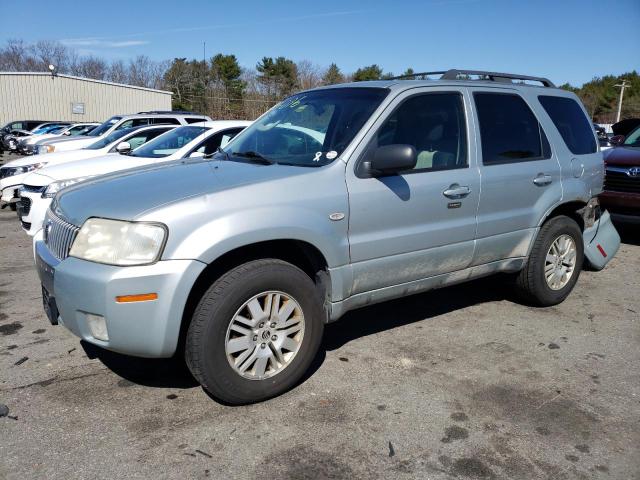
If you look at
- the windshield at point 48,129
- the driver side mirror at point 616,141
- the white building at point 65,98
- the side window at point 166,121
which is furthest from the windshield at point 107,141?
the white building at point 65,98

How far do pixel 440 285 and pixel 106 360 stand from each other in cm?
247

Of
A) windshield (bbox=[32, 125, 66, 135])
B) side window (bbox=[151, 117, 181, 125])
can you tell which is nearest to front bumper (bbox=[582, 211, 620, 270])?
side window (bbox=[151, 117, 181, 125])

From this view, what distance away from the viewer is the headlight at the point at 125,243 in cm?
289

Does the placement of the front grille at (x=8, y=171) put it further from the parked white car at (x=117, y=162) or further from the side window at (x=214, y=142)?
the side window at (x=214, y=142)

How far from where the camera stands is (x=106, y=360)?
390cm

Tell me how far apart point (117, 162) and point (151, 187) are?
493 centimetres

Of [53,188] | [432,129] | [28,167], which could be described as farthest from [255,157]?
[28,167]

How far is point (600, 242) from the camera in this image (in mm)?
5570

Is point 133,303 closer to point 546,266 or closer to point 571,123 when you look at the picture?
point 546,266

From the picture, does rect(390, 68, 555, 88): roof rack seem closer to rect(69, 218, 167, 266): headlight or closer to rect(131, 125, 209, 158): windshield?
rect(69, 218, 167, 266): headlight

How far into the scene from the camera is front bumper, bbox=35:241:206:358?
9.36 ft

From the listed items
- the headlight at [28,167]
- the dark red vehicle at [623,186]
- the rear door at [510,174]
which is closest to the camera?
the rear door at [510,174]

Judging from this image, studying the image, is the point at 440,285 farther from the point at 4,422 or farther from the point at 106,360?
the point at 4,422

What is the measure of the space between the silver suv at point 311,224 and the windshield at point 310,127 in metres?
0.02
